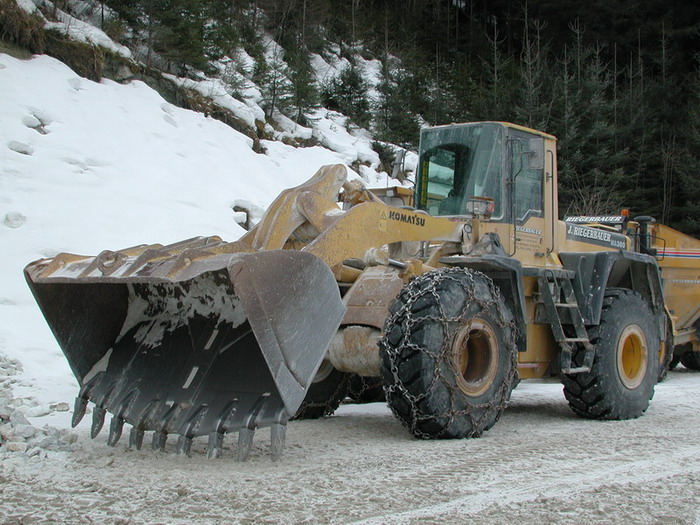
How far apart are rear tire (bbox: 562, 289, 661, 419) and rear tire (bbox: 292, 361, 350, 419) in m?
1.96

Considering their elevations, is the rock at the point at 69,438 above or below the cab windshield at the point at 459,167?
below

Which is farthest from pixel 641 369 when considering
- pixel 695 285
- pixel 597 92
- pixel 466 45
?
pixel 466 45

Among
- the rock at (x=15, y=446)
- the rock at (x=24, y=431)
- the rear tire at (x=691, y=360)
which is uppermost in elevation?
the rock at (x=24, y=431)

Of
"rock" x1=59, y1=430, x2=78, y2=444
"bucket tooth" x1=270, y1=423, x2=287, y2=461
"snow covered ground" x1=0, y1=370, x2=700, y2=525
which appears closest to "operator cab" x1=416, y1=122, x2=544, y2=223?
"snow covered ground" x1=0, y1=370, x2=700, y2=525

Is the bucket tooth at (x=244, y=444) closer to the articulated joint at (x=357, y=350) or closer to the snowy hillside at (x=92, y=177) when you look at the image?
the articulated joint at (x=357, y=350)

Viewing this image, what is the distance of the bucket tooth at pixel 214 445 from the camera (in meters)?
4.28

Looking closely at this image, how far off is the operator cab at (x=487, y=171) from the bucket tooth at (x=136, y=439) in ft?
10.1

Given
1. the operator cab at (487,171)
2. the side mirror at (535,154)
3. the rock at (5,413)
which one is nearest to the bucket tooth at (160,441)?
the rock at (5,413)

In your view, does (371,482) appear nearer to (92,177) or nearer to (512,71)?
(92,177)

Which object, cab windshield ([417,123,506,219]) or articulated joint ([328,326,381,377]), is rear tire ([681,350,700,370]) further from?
articulated joint ([328,326,381,377])

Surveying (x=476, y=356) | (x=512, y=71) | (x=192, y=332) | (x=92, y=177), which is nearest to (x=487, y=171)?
(x=476, y=356)

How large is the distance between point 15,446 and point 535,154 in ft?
14.5

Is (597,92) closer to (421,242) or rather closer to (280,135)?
(280,135)

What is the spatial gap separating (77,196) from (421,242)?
6136mm
